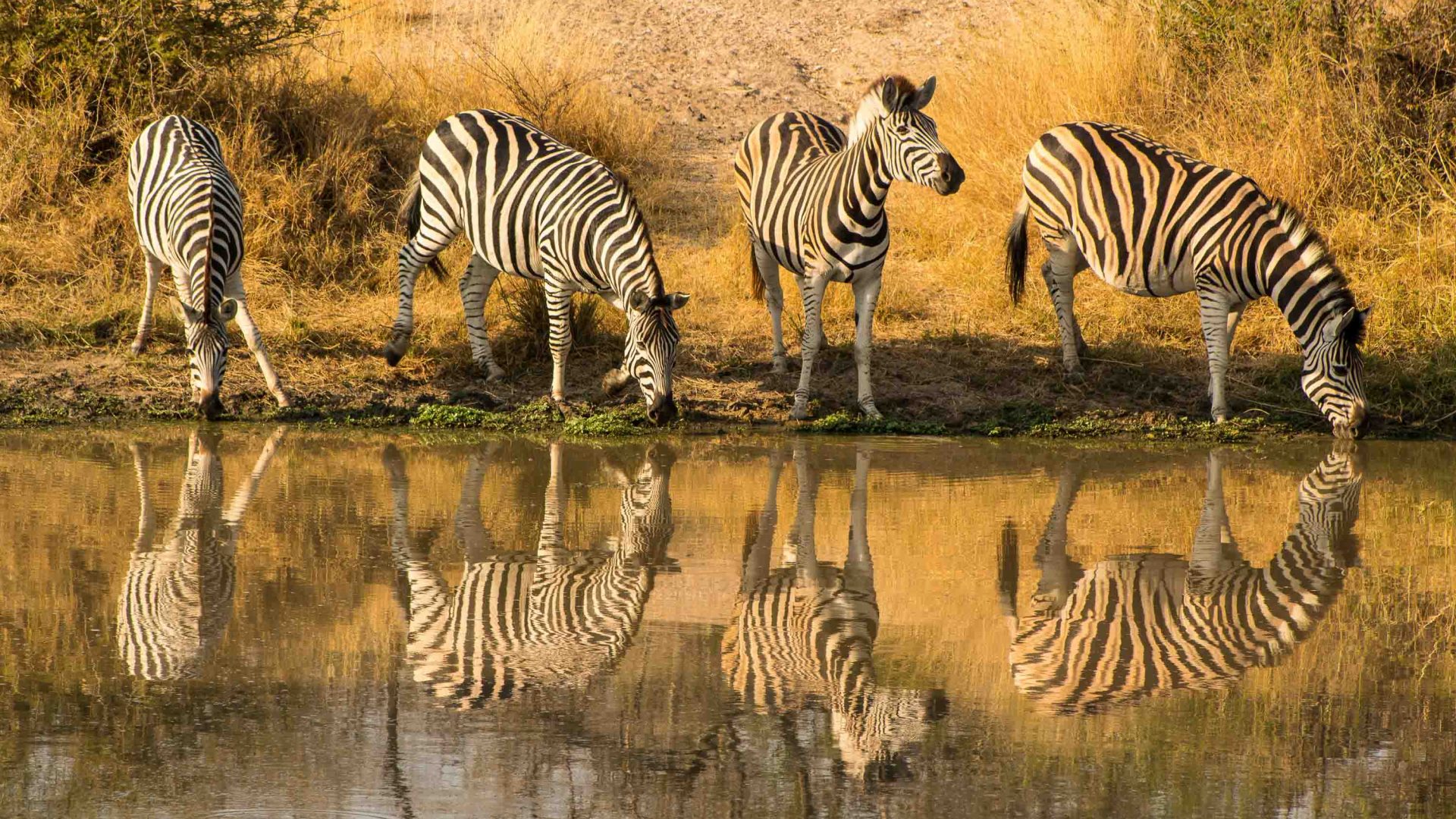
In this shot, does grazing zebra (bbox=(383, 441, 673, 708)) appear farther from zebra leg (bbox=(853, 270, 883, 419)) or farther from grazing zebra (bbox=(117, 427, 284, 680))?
zebra leg (bbox=(853, 270, 883, 419))

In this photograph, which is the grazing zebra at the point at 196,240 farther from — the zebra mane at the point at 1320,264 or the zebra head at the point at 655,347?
the zebra mane at the point at 1320,264

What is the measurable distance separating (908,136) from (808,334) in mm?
1392

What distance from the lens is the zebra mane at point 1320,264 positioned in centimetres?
905

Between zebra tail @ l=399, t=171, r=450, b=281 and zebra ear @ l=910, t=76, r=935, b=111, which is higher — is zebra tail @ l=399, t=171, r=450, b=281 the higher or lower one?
the lower one

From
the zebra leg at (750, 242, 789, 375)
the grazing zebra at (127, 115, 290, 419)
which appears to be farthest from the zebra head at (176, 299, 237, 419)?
the zebra leg at (750, 242, 789, 375)

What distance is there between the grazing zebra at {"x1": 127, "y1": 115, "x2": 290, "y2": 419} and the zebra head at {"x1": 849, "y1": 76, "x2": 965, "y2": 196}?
408 centimetres

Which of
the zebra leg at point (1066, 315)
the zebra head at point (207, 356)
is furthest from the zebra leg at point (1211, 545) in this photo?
the zebra head at point (207, 356)

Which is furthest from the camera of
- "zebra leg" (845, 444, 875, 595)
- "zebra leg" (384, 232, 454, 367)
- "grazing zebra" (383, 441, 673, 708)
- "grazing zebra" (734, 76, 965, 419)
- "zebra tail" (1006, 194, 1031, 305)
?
"zebra tail" (1006, 194, 1031, 305)

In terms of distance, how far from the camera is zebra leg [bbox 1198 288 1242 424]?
939 centimetres

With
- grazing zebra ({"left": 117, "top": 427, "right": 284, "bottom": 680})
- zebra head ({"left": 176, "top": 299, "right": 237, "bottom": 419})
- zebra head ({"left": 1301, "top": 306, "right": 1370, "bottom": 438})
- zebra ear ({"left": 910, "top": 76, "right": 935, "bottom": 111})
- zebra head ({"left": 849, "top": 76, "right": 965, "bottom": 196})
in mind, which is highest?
zebra ear ({"left": 910, "top": 76, "right": 935, "bottom": 111})

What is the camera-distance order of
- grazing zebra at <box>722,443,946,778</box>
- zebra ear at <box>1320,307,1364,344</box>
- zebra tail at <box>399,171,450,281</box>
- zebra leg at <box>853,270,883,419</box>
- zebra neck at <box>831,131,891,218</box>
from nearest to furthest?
1. grazing zebra at <box>722,443,946,778</box>
2. zebra ear at <box>1320,307,1364,344</box>
3. zebra neck at <box>831,131,891,218</box>
4. zebra leg at <box>853,270,883,419</box>
5. zebra tail at <box>399,171,450,281</box>

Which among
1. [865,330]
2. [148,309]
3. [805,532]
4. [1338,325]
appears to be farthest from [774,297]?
[148,309]

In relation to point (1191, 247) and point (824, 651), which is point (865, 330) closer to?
point (1191, 247)

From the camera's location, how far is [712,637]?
520 centimetres
